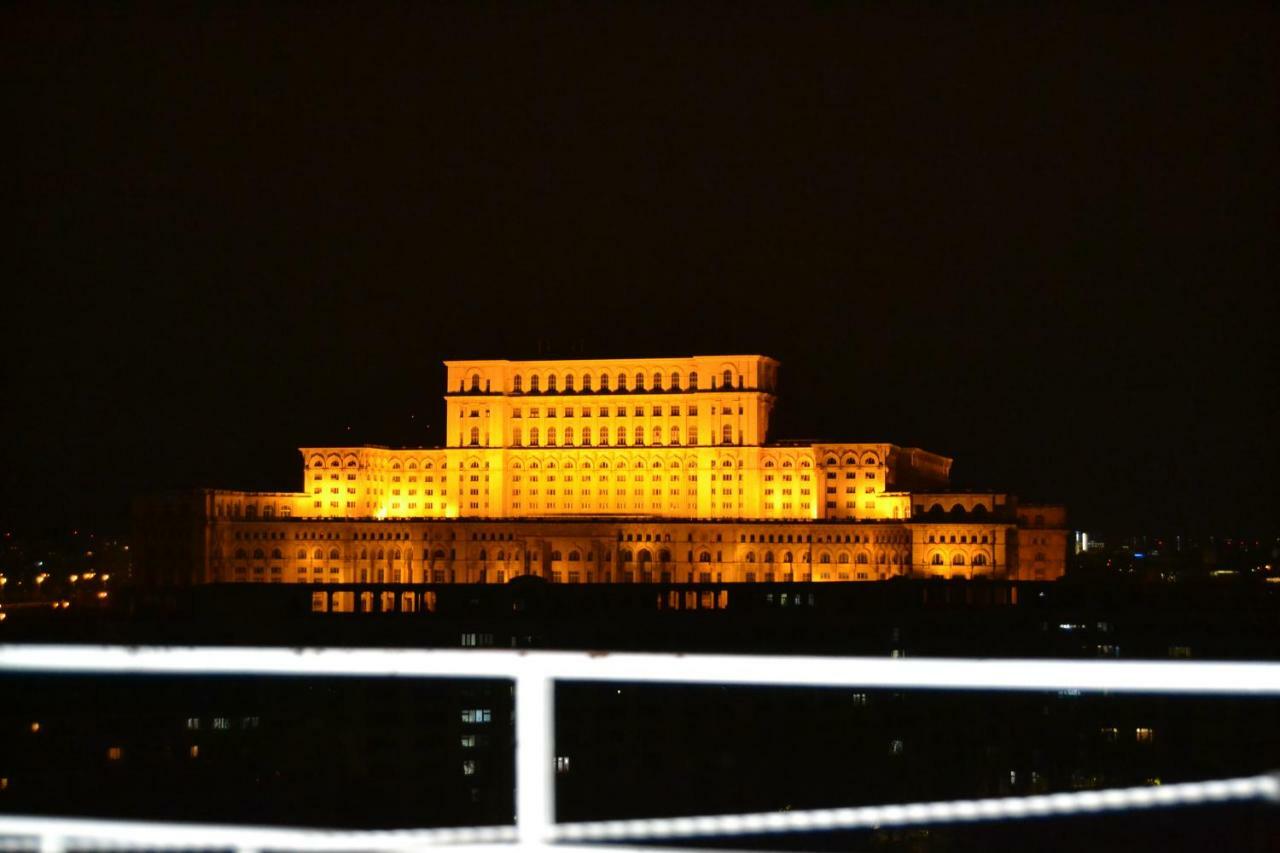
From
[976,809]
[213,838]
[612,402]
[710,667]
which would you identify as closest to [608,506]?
[612,402]

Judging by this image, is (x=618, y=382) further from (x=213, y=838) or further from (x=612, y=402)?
(x=213, y=838)

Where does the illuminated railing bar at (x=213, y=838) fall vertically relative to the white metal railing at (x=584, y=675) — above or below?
below

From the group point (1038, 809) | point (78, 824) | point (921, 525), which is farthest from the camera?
point (921, 525)

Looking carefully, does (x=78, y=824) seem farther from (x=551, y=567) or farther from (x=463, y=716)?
(x=551, y=567)

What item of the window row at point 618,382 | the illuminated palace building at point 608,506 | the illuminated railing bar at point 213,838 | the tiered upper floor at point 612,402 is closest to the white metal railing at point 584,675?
the illuminated railing bar at point 213,838

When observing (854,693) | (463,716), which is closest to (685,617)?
(854,693)

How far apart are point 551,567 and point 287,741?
63.8 metres

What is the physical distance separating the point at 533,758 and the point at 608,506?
121 meters

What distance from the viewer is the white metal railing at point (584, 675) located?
4.45 meters

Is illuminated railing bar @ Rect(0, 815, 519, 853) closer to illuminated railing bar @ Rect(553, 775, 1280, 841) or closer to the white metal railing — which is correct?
the white metal railing

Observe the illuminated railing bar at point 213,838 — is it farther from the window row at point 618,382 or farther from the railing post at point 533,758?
the window row at point 618,382

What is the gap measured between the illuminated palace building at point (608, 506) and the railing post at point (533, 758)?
115 meters

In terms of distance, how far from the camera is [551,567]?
12306cm

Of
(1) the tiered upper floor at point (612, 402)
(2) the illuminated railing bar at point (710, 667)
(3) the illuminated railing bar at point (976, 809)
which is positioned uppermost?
(1) the tiered upper floor at point (612, 402)
